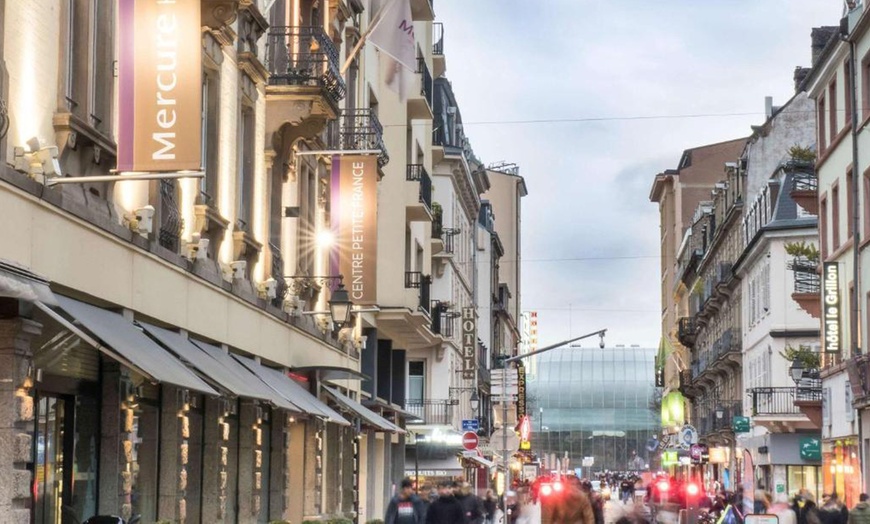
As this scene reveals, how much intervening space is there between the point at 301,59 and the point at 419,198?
20.8 metres

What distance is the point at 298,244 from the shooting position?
2952 cm

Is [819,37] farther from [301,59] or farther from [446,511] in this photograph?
[446,511]

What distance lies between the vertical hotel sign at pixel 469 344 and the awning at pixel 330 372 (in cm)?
3471

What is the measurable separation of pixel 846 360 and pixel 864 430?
1.95 m

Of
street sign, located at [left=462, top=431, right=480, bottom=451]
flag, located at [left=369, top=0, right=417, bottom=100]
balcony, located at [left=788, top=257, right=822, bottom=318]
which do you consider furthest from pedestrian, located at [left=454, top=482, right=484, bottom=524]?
balcony, located at [left=788, top=257, right=822, bottom=318]

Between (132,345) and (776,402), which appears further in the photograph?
(776,402)

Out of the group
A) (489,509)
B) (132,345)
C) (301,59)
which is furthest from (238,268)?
(489,509)

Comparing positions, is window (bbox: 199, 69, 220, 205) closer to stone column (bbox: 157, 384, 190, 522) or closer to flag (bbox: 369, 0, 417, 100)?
stone column (bbox: 157, 384, 190, 522)

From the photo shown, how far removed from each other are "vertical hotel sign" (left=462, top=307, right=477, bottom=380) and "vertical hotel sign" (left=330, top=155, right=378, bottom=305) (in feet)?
115

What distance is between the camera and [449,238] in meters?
64.9

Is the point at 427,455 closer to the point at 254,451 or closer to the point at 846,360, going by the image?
the point at 846,360

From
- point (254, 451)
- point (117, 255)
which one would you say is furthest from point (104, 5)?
point (254, 451)

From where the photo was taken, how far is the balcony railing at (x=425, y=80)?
48875 millimetres

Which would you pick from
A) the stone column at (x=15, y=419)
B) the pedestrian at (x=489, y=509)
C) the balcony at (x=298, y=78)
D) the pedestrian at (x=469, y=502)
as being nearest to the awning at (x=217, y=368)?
the stone column at (x=15, y=419)
